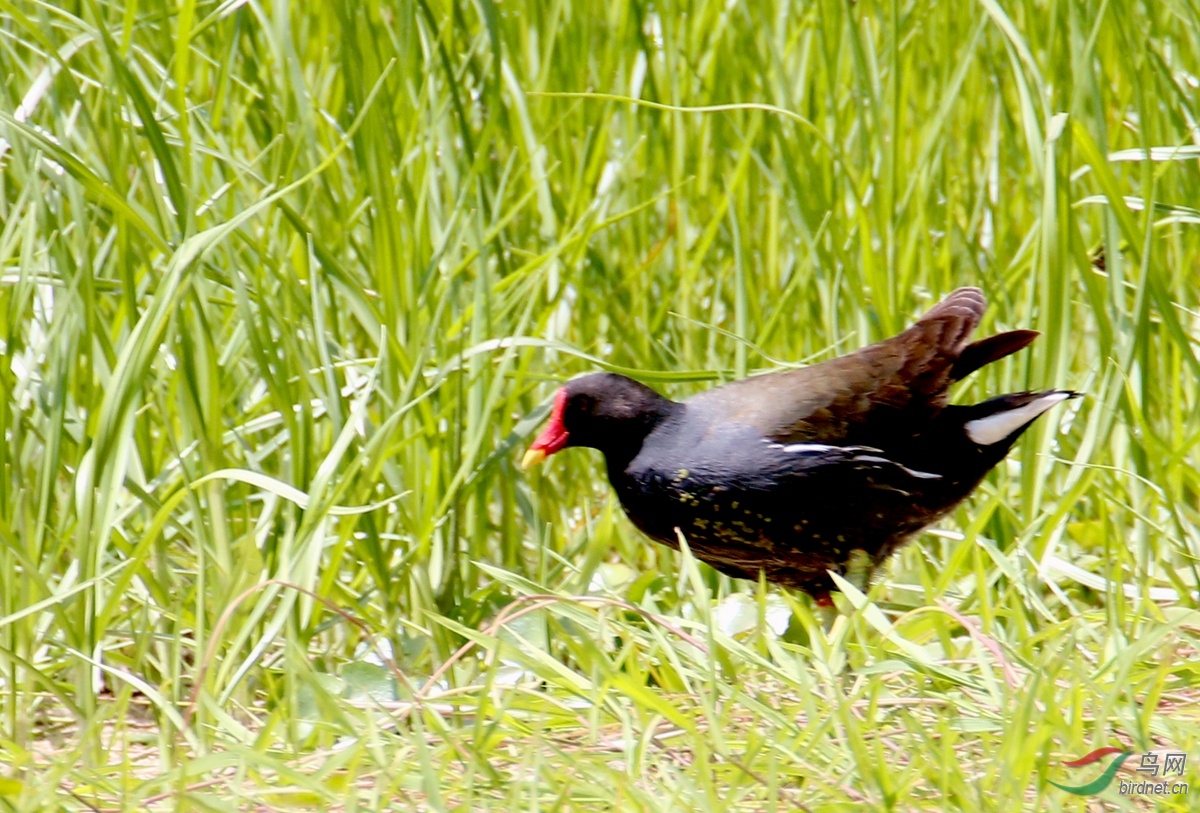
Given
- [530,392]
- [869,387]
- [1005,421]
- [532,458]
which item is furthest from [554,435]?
[1005,421]

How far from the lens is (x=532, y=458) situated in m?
2.69

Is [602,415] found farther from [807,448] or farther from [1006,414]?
[1006,414]

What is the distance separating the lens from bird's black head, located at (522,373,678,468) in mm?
2738

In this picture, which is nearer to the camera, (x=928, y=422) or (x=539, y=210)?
(x=928, y=422)

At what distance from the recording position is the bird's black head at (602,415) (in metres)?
2.74

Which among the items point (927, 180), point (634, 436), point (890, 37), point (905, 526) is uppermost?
point (890, 37)

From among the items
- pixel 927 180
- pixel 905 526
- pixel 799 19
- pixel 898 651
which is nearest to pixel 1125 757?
pixel 898 651

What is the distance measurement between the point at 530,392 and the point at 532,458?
0.45 metres

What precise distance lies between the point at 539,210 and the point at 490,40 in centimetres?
50

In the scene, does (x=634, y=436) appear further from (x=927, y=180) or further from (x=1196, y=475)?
(x=1196, y=475)

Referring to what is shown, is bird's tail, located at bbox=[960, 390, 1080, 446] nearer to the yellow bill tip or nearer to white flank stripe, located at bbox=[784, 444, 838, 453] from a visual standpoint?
white flank stripe, located at bbox=[784, 444, 838, 453]

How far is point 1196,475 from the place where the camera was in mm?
2586

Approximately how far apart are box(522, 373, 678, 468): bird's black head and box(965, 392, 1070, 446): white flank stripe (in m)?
0.61

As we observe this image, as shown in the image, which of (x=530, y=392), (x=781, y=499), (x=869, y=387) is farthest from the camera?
(x=530, y=392)
